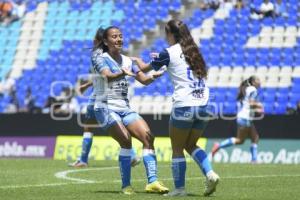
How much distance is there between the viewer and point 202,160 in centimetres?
1004

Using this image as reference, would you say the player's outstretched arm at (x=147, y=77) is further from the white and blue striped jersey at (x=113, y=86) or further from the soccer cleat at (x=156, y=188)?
the soccer cleat at (x=156, y=188)

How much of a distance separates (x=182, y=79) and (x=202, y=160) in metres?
Answer: 1.07

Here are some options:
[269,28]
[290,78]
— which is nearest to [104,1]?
[269,28]

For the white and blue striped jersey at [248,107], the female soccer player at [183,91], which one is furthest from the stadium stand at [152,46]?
the female soccer player at [183,91]

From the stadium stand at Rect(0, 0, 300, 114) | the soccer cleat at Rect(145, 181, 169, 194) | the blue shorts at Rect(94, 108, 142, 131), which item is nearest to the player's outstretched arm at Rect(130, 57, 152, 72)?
the blue shorts at Rect(94, 108, 142, 131)

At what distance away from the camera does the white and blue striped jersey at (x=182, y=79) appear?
9.95 meters

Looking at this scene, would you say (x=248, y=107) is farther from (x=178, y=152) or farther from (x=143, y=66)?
(x=178, y=152)

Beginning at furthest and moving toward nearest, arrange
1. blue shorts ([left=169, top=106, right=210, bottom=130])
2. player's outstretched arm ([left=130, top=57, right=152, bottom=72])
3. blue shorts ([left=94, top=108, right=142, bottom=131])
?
blue shorts ([left=94, top=108, right=142, bottom=131]), player's outstretched arm ([left=130, top=57, right=152, bottom=72]), blue shorts ([left=169, top=106, right=210, bottom=130])

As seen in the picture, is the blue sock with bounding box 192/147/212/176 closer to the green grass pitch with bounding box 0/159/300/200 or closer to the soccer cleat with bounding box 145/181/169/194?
the green grass pitch with bounding box 0/159/300/200

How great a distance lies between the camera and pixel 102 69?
10.8 m

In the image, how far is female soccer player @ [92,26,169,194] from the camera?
1066cm

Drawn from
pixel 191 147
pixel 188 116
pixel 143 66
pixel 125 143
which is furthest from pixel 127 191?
pixel 143 66

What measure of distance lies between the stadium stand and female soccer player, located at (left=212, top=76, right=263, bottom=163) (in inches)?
106

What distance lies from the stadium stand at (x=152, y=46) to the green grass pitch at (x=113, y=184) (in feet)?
30.7
